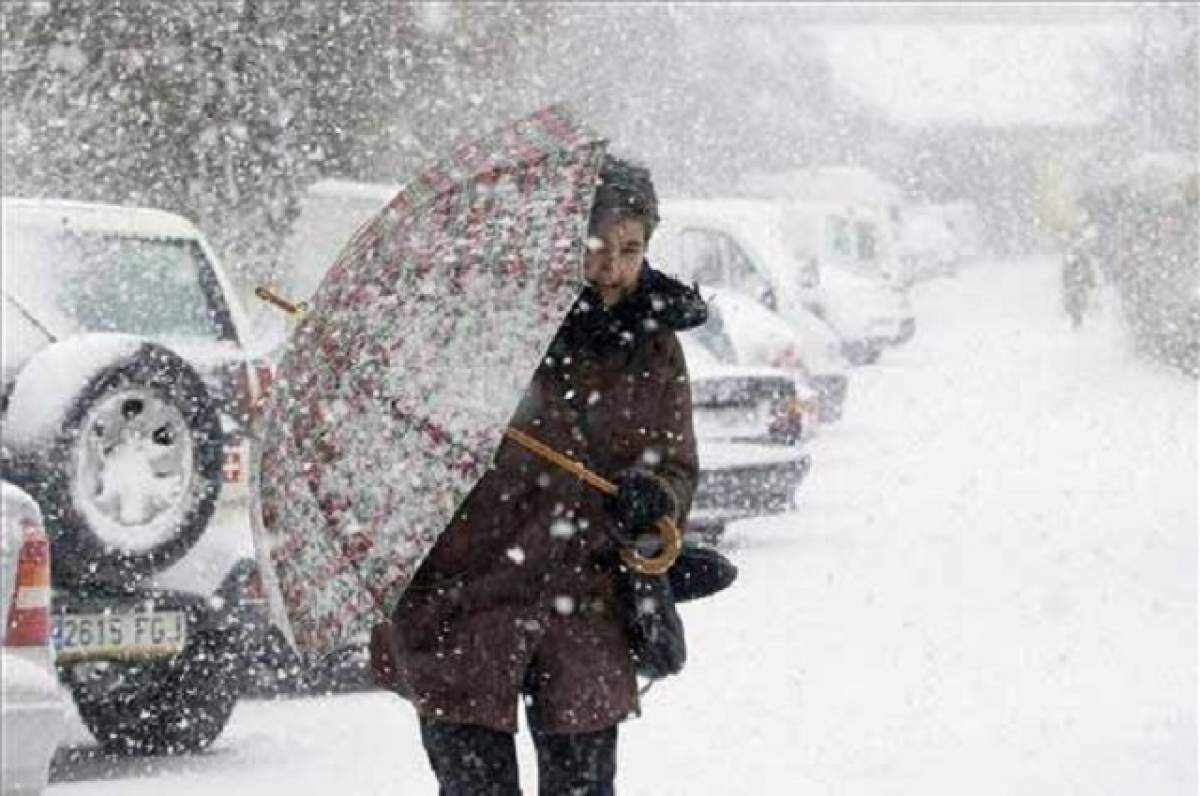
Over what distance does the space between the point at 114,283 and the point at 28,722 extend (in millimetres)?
2865

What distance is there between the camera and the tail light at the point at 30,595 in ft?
22.7

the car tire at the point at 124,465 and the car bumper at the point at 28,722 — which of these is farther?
the car tire at the point at 124,465

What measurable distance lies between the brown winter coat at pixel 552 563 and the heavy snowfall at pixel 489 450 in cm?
7

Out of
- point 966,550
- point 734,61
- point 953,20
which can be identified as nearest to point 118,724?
point 966,550

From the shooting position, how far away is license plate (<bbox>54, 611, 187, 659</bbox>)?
8.39 m

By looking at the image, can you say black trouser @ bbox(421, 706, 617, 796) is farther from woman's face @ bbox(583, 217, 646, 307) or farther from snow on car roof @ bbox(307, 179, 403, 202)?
snow on car roof @ bbox(307, 179, 403, 202)

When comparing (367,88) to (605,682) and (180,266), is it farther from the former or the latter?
(605,682)

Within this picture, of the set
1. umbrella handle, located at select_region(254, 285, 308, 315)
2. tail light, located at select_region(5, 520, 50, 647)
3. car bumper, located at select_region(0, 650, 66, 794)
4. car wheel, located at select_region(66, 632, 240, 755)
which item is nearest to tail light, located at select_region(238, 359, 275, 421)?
car wheel, located at select_region(66, 632, 240, 755)

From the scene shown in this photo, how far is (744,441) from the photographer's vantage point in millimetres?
15102

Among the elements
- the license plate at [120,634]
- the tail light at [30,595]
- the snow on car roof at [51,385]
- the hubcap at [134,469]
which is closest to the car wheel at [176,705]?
the license plate at [120,634]

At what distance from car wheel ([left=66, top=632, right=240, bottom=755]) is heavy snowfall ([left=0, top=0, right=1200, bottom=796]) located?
1 centimetres

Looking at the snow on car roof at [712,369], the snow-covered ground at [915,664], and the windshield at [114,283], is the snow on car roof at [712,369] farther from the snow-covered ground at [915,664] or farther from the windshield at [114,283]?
the windshield at [114,283]

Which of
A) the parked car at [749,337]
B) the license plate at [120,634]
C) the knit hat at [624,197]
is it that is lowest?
the parked car at [749,337]

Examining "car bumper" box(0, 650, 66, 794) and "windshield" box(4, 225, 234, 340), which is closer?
"car bumper" box(0, 650, 66, 794)
